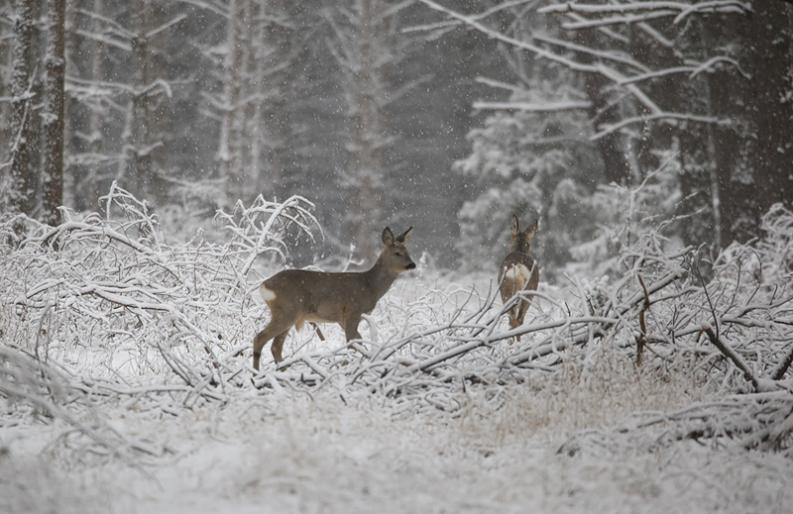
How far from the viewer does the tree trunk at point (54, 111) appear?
1196 cm

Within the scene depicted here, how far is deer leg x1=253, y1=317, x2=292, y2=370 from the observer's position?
7.02 metres

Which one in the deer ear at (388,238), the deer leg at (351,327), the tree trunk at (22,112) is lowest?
the deer leg at (351,327)

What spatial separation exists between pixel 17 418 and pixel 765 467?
14.4 feet

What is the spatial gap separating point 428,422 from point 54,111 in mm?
9447

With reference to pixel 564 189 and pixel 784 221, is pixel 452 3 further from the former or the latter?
pixel 784 221

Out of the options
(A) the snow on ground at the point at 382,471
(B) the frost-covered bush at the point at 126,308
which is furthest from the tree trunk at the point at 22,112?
(A) the snow on ground at the point at 382,471

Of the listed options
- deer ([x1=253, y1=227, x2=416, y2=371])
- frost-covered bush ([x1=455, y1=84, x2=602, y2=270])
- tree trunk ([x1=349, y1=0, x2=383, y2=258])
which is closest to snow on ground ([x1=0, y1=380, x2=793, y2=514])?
deer ([x1=253, y1=227, x2=416, y2=371])

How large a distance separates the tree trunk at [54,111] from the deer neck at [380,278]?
229 inches

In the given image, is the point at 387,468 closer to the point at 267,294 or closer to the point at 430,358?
the point at 430,358

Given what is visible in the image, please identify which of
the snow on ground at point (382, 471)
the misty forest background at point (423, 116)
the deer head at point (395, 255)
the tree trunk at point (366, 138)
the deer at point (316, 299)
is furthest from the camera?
the tree trunk at point (366, 138)

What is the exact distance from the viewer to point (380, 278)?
8.44 meters

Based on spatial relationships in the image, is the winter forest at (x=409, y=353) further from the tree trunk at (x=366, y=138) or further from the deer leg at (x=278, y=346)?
the tree trunk at (x=366, y=138)

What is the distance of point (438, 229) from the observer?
32.6m

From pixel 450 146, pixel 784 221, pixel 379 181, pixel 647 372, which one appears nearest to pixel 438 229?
pixel 450 146
